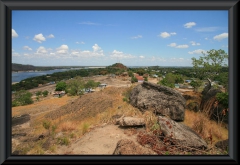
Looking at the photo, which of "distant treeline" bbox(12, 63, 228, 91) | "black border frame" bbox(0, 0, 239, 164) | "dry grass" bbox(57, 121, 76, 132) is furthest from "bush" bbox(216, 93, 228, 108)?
"dry grass" bbox(57, 121, 76, 132)

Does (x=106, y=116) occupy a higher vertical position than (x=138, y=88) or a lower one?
lower

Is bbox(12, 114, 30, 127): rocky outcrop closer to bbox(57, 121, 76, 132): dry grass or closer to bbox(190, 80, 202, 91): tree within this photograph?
bbox(57, 121, 76, 132): dry grass

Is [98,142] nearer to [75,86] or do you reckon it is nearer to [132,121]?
[132,121]

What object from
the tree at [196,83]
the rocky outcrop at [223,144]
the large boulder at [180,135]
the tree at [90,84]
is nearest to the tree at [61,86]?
the tree at [90,84]

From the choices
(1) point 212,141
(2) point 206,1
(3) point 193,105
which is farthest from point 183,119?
(2) point 206,1

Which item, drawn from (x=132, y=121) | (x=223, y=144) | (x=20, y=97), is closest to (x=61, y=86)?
(x=20, y=97)
